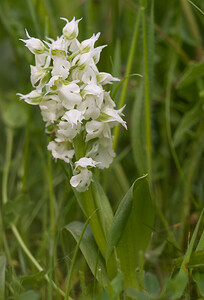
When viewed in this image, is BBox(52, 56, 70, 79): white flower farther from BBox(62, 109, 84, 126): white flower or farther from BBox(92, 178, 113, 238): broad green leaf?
BBox(92, 178, 113, 238): broad green leaf

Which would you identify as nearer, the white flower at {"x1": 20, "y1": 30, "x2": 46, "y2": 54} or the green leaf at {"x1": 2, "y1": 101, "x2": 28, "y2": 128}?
the white flower at {"x1": 20, "y1": 30, "x2": 46, "y2": 54}

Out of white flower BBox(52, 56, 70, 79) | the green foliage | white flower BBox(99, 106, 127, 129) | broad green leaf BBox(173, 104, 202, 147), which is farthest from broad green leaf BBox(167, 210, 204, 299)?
broad green leaf BBox(173, 104, 202, 147)

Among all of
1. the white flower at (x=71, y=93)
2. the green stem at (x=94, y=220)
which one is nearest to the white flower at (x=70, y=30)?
the white flower at (x=71, y=93)

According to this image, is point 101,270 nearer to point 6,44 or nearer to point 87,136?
point 87,136

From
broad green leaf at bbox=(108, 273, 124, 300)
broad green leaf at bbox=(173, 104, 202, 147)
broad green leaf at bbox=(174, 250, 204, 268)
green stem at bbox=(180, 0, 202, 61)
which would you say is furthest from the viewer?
green stem at bbox=(180, 0, 202, 61)

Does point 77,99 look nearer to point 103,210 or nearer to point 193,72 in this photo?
point 103,210

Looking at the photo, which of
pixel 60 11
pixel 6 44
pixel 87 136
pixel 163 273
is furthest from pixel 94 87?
pixel 6 44

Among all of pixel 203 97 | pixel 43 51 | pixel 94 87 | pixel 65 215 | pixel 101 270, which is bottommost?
pixel 101 270
